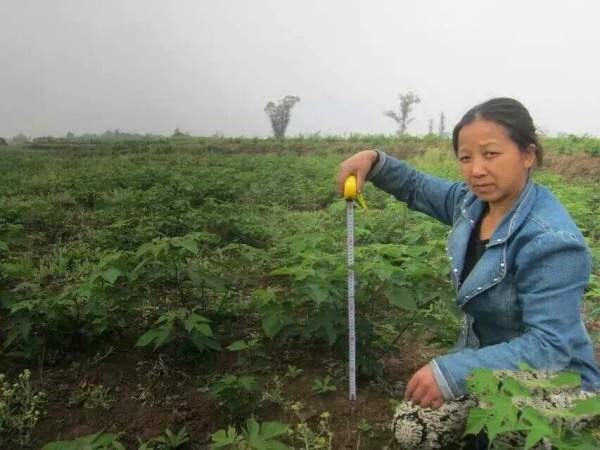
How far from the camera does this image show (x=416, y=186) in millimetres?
2426

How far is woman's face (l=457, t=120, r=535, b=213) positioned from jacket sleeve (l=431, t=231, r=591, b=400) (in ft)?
0.77

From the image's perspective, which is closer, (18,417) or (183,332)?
(18,417)

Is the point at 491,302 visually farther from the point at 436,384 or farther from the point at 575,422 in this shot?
the point at 575,422

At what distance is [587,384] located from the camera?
6.02 ft

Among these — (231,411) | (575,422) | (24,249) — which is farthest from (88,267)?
(575,422)

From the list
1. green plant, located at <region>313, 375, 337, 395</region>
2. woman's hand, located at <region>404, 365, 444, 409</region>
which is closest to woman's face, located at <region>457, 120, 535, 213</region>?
woman's hand, located at <region>404, 365, 444, 409</region>

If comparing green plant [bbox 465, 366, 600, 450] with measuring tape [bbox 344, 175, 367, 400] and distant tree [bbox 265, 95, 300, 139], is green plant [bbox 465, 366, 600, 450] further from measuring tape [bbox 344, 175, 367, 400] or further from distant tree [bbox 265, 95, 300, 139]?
distant tree [bbox 265, 95, 300, 139]

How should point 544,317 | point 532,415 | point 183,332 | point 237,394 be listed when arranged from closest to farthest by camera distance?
point 532,415 < point 544,317 < point 237,394 < point 183,332

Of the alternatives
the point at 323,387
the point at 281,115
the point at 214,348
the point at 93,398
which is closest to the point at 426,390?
the point at 323,387

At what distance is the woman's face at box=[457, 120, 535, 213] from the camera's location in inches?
69.9

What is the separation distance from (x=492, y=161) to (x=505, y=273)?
1.21 feet

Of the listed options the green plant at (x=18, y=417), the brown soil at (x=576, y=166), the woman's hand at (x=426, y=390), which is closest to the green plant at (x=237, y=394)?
the green plant at (x=18, y=417)

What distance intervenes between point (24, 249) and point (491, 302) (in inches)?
216

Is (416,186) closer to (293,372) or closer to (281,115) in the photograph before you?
(293,372)
